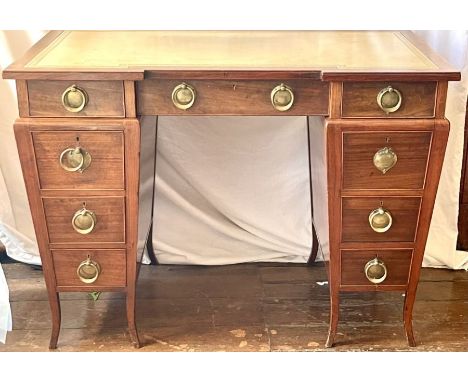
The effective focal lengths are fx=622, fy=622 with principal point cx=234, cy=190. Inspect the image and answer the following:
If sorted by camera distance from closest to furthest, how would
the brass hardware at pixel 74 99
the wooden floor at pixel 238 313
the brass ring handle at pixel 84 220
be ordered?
1. the brass hardware at pixel 74 99
2. the brass ring handle at pixel 84 220
3. the wooden floor at pixel 238 313

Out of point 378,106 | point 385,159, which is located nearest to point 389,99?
point 378,106

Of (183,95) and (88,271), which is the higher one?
(183,95)

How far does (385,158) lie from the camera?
1.32m

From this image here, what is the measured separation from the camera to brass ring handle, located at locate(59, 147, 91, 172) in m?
1.32

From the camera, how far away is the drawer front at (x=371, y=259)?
4.74 ft

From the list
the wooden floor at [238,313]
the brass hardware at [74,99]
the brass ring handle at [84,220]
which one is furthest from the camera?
the wooden floor at [238,313]

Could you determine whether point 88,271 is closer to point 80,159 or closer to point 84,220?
point 84,220

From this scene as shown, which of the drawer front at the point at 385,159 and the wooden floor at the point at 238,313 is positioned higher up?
the drawer front at the point at 385,159

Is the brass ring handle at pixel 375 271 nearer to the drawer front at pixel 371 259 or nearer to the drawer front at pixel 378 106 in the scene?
the drawer front at pixel 371 259

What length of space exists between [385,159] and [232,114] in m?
0.34

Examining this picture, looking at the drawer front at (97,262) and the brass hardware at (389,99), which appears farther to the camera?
the drawer front at (97,262)

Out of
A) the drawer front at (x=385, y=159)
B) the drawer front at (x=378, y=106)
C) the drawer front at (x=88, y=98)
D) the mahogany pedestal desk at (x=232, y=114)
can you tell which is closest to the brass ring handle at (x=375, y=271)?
the mahogany pedestal desk at (x=232, y=114)
